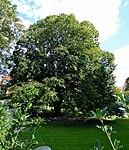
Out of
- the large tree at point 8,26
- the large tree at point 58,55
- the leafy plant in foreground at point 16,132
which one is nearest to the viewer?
the leafy plant in foreground at point 16,132

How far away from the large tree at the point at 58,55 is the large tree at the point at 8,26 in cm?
123

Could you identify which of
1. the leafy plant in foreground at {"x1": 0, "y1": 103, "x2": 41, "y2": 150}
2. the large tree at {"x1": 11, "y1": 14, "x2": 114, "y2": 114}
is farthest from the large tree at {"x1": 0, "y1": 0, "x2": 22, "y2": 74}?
the leafy plant in foreground at {"x1": 0, "y1": 103, "x2": 41, "y2": 150}

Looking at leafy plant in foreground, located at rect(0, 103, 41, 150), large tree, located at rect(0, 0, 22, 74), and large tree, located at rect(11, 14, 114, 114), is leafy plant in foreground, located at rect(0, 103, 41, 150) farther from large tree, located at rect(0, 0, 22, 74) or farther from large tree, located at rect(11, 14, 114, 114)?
large tree, located at rect(11, 14, 114, 114)

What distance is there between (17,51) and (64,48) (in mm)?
3882

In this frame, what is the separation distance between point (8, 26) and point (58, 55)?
4588mm

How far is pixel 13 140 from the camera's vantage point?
1.69 meters

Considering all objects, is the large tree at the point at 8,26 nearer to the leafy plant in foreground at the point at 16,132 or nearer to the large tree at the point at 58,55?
the large tree at the point at 58,55

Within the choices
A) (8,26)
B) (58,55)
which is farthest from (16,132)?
(58,55)

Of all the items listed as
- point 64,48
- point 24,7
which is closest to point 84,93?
point 64,48

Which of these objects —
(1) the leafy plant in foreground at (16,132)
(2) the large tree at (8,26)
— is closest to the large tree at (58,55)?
(2) the large tree at (8,26)

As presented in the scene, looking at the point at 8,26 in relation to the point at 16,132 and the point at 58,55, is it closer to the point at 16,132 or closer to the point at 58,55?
the point at 58,55

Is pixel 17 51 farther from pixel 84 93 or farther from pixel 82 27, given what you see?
pixel 84 93

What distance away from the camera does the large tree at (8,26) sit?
1855 centimetres

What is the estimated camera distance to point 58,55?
21.5 m
